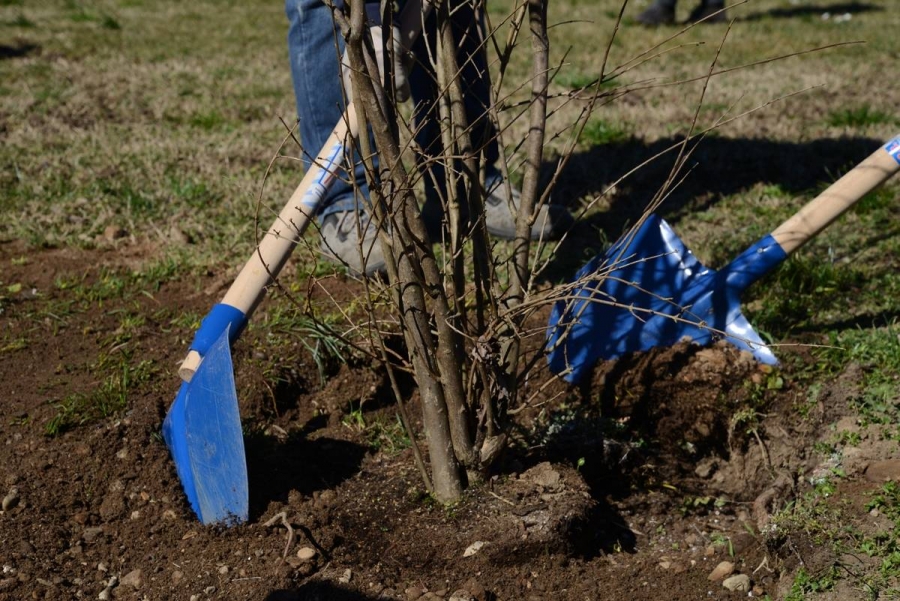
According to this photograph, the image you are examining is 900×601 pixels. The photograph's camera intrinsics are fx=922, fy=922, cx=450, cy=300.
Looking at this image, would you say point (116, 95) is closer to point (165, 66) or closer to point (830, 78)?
point (165, 66)

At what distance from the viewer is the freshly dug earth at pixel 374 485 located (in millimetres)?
2080

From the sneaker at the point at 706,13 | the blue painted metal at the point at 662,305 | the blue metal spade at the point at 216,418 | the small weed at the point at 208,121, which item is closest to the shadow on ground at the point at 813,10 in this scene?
the sneaker at the point at 706,13

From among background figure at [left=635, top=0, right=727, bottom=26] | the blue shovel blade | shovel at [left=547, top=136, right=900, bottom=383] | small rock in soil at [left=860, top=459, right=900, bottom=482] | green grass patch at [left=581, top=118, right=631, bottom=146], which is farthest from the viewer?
background figure at [left=635, top=0, right=727, bottom=26]

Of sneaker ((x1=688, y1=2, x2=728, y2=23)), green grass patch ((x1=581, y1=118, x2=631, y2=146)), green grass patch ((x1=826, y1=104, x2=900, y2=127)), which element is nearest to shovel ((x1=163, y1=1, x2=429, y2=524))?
green grass patch ((x1=581, y1=118, x2=631, y2=146))

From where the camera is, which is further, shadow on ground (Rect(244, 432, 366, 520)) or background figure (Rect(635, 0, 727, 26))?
background figure (Rect(635, 0, 727, 26))

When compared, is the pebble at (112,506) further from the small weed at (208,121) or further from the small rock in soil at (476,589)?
the small weed at (208,121)

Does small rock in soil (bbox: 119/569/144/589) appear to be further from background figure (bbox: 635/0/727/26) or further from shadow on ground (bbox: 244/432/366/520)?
background figure (bbox: 635/0/727/26)

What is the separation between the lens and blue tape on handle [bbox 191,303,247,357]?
89.8 inches

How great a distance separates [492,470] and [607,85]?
4082 mm

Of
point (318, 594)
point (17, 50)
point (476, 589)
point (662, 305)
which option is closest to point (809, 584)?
point (476, 589)

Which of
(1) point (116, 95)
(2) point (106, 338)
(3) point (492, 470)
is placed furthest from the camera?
(1) point (116, 95)

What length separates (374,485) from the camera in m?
2.36

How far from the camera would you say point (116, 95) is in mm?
5496

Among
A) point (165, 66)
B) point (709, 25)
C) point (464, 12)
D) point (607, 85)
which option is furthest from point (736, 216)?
point (709, 25)
